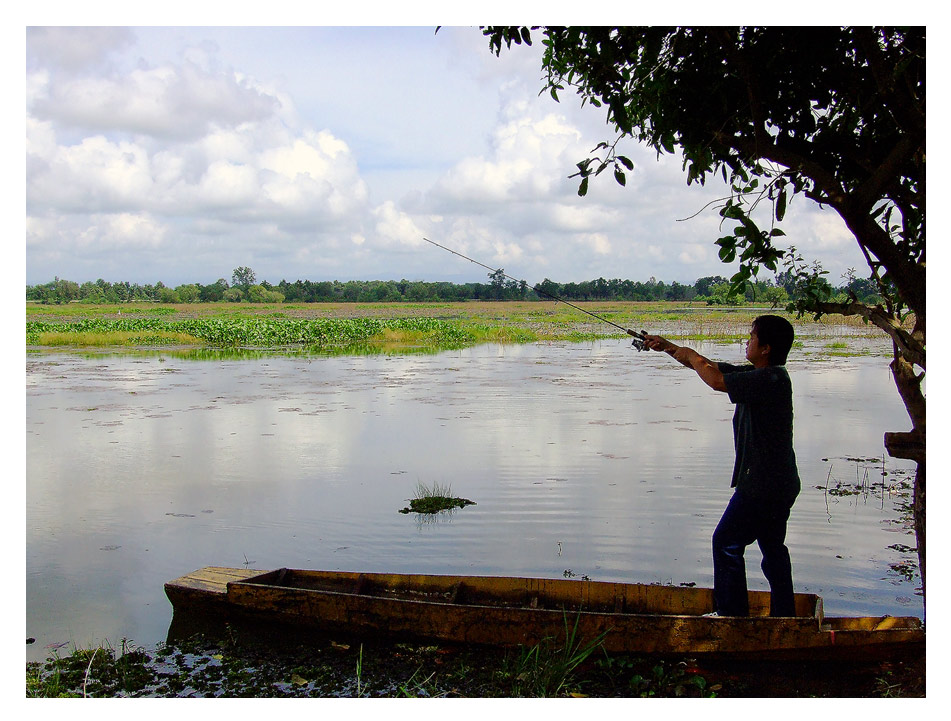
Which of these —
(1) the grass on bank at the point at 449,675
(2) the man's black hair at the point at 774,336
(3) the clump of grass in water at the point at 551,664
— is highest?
(2) the man's black hair at the point at 774,336

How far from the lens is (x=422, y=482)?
7270mm

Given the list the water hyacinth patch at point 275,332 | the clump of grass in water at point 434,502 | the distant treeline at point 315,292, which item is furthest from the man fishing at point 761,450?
the distant treeline at point 315,292

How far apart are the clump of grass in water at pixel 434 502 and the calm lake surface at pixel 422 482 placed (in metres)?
0.13

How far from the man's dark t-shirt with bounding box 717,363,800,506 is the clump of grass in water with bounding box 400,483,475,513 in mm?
3287

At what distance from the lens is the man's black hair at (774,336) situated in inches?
134

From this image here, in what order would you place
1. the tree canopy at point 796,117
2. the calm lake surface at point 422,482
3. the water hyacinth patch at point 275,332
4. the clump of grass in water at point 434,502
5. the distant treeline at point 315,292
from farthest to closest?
the distant treeline at point 315,292
the water hyacinth patch at point 275,332
the clump of grass in water at point 434,502
the calm lake surface at point 422,482
the tree canopy at point 796,117

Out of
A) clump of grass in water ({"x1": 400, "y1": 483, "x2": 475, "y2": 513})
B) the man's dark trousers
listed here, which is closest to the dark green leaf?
the man's dark trousers

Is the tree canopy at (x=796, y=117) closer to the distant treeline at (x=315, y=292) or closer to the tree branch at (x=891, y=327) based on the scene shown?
the tree branch at (x=891, y=327)

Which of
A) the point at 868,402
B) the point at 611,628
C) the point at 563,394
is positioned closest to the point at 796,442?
the point at 868,402

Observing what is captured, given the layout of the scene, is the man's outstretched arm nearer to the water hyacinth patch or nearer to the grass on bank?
the grass on bank

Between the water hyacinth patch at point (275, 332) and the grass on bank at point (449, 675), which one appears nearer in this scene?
the grass on bank at point (449, 675)

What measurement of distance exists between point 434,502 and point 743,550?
3.24 m
